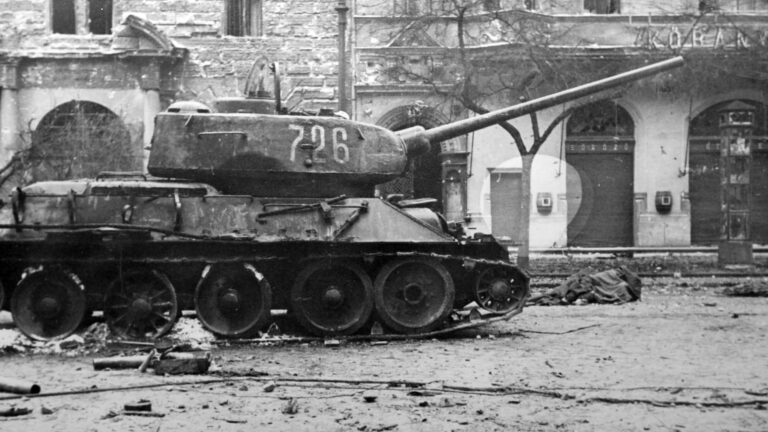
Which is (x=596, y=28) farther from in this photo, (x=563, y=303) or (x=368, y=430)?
(x=368, y=430)

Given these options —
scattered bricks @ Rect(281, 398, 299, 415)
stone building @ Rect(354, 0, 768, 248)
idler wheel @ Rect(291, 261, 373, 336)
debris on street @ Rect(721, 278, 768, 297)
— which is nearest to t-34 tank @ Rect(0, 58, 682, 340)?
idler wheel @ Rect(291, 261, 373, 336)

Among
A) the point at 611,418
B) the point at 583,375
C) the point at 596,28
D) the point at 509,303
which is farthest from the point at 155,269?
the point at 596,28

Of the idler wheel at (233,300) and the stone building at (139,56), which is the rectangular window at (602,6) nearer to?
the stone building at (139,56)

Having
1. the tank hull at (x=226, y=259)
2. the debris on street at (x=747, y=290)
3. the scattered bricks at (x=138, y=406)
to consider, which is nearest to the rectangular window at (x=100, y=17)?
the tank hull at (x=226, y=259)

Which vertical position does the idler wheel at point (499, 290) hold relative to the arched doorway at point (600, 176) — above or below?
below

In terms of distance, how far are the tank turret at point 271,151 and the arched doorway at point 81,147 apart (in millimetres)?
10285

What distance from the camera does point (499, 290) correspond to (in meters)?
10.8

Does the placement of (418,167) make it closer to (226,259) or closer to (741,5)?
(741,5)

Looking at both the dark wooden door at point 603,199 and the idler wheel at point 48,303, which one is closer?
the idler wheel at point 48,303

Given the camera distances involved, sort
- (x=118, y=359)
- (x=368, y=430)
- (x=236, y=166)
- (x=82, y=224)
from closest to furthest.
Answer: (x=368, y=430) < (x=118, y=359) < (x=82, y=224) < (x=236, y=166)

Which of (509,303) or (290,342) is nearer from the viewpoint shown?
(290,342)

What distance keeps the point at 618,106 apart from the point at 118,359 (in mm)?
17490

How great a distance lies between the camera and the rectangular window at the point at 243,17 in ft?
76.7

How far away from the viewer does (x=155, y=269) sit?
10.1 metres
